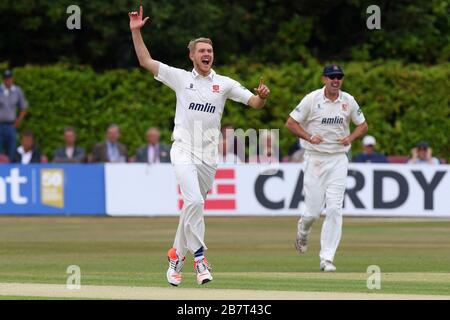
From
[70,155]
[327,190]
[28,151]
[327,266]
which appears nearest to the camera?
[327,266]

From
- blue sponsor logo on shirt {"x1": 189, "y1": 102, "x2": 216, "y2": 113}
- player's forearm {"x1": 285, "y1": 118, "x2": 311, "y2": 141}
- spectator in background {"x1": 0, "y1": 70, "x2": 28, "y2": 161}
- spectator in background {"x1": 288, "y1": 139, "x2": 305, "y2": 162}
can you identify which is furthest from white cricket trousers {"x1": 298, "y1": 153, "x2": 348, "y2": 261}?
spectator in background {"x1": 0, "y1": 70, "x2": 28, "y2": 161}

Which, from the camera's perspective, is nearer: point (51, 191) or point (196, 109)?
point (196, 109)

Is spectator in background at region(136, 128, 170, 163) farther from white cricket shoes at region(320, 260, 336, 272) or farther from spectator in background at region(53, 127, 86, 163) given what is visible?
white cricket shoes at region(320, 260, 336, 272)

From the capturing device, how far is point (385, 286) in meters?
12.5

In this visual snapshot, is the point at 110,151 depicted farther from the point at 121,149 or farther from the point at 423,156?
the point at 423,156

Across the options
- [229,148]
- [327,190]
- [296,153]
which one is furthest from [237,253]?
[296,153]

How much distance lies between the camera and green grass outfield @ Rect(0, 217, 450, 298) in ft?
42.9

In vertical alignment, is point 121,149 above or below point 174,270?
above

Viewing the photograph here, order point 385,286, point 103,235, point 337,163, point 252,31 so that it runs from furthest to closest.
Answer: point 252,31 < point 103,235 < point 337,163 < point 385,286

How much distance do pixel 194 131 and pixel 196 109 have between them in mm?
189

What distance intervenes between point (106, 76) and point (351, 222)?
7.04m

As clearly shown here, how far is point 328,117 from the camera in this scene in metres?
15.1
